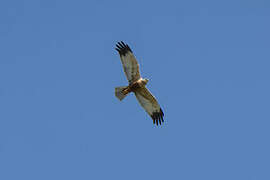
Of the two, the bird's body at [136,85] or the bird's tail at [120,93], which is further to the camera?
the bird's body at [136,85]

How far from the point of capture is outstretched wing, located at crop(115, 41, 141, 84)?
26.5m

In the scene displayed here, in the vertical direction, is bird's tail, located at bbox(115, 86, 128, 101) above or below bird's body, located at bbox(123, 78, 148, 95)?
below

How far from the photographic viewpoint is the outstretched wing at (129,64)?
2648cm

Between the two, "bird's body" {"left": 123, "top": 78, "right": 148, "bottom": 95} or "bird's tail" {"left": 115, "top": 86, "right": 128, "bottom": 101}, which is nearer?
"bird's tail" {"left": 115, "top": 86, "right": 128, "bottom": 101}

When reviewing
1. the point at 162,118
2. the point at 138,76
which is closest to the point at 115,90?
the point at 138,76

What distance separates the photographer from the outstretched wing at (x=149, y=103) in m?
27.2

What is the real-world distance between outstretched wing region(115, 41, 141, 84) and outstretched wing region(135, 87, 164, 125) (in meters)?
0.70

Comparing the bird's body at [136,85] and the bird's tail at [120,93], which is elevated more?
the bird's body at [136,85]

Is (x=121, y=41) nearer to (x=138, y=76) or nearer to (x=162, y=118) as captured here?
(x=138, y=76)

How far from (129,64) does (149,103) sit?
2.30 meters

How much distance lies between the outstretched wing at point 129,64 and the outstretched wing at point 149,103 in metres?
0.70

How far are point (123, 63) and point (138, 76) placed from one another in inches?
35.2

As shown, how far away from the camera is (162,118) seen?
2830cm

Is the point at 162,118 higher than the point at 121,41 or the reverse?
the reverse
